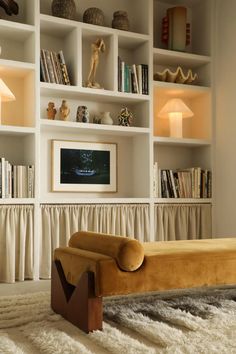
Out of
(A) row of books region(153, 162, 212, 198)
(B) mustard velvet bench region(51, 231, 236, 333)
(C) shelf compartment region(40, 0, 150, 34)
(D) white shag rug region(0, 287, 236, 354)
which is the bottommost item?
(D) white shag rug region(0, 287, 236, 354)

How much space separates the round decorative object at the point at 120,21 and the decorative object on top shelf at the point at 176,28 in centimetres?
50

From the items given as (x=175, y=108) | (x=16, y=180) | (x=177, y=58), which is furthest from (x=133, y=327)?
(x=177, y=58)

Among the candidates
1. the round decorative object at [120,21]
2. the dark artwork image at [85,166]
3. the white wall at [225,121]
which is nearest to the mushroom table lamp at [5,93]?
the dark artwork image at [85,166]

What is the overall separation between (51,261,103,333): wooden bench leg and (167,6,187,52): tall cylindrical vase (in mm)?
2901

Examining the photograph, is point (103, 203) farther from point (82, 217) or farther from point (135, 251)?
point (135, 251)

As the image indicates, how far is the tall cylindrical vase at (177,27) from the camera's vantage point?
4.63 m

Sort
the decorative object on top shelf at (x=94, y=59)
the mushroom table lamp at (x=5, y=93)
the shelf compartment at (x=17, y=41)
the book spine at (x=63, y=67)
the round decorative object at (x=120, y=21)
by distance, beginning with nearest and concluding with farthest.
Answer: the mushroom table lamp at (x=5, y=93), the shelf compartment at (x=17, y=41), the book spine at (x=63, y=67), the decorative object on top shelf at (x=94, y=59), the round decorative object at (x=120, y=21)

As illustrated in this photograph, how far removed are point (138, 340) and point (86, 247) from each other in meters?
0.68

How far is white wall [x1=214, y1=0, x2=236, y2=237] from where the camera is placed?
4.54m

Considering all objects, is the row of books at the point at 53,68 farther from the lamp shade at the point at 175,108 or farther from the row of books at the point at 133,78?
the lamp shade at the point at 175,108

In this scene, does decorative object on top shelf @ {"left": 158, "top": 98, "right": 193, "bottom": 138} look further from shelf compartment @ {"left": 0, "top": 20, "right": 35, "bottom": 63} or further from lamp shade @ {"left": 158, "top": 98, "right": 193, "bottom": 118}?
shelf compartment @ {"left": 0, "top": 20, "right": 35, "bottom": 63}

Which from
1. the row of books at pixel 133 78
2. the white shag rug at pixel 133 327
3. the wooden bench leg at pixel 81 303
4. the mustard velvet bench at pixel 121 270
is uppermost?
the row of books at pixel 133 78

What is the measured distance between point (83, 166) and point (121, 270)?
2.23 metres

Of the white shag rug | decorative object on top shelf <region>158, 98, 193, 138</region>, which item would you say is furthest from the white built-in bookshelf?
the white shag rug
